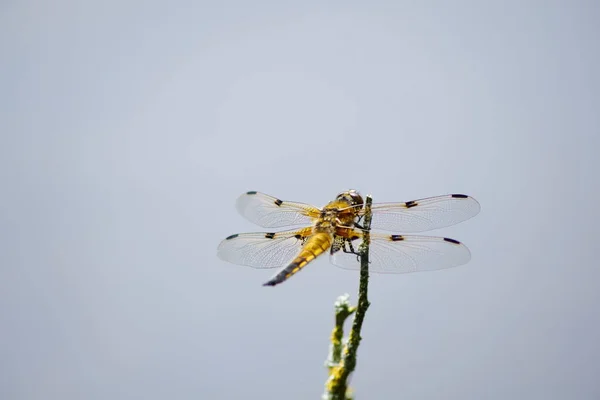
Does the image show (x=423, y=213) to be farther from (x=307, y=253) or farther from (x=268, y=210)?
(x=268, y=210)

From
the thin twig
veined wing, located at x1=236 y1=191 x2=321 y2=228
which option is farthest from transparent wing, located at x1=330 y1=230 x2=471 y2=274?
the thin twig

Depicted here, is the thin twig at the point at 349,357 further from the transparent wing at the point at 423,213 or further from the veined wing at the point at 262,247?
the transparent wing at the point at 423,213

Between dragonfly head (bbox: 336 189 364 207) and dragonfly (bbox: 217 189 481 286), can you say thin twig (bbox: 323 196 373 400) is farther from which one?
dragonfly head (bbox: 336 189 364 207)

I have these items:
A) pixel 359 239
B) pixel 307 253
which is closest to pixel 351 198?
pixel 359 239

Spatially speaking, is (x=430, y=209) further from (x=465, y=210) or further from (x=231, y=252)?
(x=231, y=252)

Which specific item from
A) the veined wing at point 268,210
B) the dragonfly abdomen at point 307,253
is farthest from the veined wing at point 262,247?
the veined wing at point 268,210
